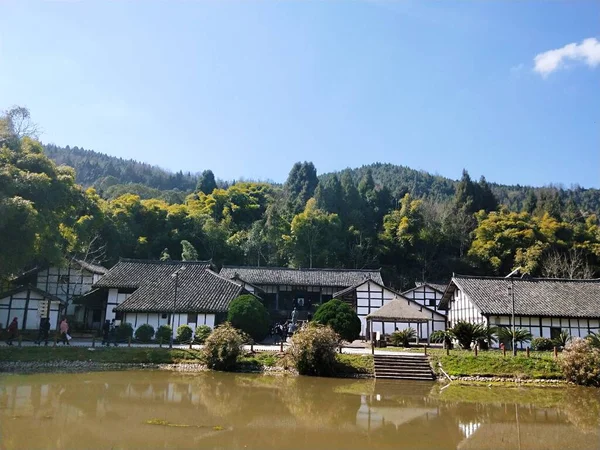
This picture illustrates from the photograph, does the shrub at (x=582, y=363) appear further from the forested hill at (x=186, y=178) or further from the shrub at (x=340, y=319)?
the forested hill at (x=186, y=178)

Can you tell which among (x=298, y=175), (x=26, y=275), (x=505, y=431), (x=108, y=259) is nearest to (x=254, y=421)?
(x=505, y=431)

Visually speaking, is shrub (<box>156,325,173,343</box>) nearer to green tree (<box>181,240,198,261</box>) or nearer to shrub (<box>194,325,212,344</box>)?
shrub (<box>194,325,212,344</box>)

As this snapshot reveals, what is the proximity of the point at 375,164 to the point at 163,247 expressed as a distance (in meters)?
93.6

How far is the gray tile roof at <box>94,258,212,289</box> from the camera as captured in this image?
3366 centimetres

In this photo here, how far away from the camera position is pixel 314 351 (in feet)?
71.5

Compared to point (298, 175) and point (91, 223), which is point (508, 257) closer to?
point (298, 175)

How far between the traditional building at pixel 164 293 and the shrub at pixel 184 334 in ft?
3.42

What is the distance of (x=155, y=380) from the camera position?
19.8 meters

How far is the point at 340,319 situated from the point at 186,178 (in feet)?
360

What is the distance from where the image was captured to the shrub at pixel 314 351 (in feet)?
71.6

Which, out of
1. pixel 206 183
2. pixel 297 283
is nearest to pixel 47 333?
pixel 297 283

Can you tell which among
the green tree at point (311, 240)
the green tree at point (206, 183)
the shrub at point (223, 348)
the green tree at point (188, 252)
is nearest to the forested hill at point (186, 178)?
the green tree at point (206, 183)

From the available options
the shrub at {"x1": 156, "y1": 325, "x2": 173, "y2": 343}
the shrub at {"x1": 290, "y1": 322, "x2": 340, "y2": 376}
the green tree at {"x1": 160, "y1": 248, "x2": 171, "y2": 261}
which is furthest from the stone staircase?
the green tree at {"x1": 160, "y1": 248, "x2": 171, "y2": 261}

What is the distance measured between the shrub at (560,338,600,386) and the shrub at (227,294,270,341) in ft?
51.2
